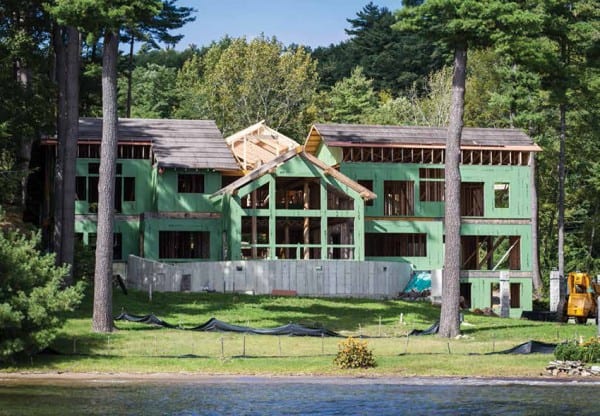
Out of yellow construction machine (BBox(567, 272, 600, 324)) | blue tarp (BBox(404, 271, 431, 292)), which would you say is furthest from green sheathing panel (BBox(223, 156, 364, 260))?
yellow construction machine (BBox(567, 272, 600, 324))

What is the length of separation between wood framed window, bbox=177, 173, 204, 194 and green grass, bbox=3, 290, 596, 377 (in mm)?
12585

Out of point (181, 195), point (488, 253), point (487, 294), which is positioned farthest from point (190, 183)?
point (488, 253)

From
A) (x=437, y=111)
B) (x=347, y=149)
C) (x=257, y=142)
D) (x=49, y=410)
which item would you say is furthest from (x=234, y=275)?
(x=437, y=111)

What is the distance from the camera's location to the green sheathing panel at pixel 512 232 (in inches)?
2650

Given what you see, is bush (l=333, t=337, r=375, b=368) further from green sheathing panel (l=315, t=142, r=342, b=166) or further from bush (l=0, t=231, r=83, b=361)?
green sheathing panel (l=315, t=142, r=342, b=166)

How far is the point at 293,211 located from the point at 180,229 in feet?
23.0

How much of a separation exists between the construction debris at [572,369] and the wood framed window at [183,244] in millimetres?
32435

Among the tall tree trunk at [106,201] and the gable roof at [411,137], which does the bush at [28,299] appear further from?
the gable roof at [411,137]

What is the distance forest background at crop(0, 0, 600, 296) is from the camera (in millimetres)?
48344

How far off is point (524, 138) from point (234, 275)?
22.5 meters

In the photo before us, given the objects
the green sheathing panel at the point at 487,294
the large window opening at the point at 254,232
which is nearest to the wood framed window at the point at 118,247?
the large window opening at the point at 254,232

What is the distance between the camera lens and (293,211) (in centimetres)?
6112

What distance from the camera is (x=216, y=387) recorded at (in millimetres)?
31719

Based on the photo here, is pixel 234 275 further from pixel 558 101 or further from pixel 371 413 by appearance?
pixel 371 413
